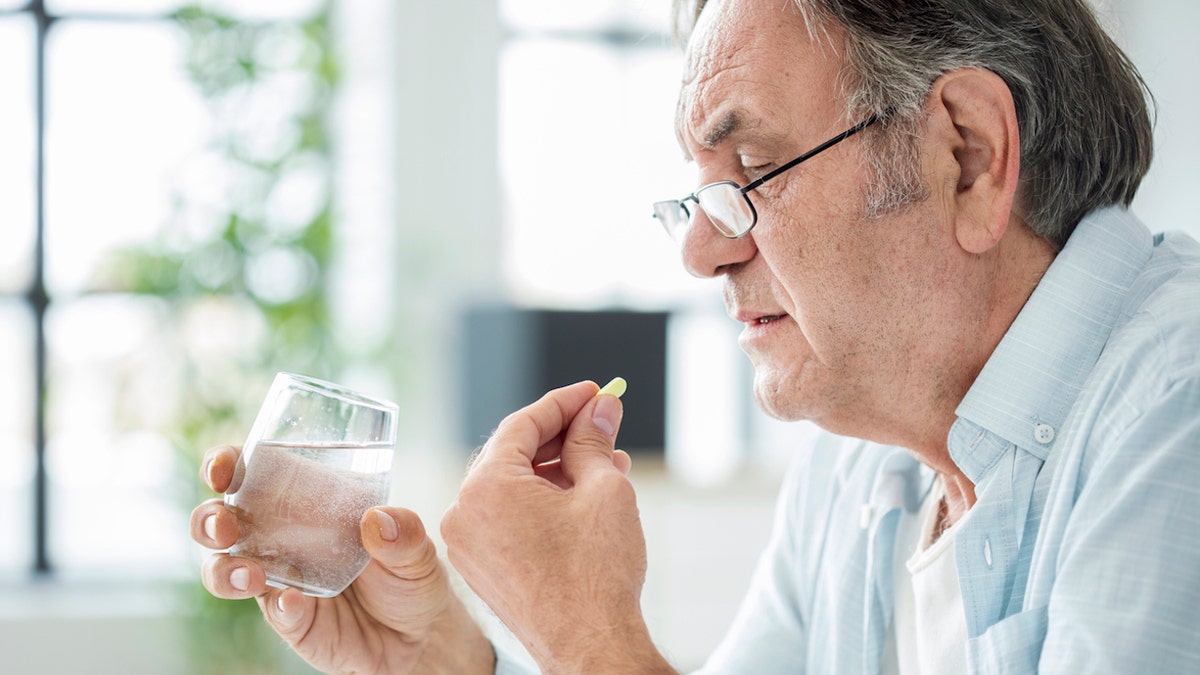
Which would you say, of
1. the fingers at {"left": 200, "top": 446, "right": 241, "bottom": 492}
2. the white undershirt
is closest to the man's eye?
the white undershirt

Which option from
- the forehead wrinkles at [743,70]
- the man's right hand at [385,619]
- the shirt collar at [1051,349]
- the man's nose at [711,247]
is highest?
the forehead wrinkles at [743,70]

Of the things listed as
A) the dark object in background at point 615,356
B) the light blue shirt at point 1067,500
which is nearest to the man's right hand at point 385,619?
the light blue shirt at point 1067,500

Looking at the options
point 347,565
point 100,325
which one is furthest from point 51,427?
point 347,565

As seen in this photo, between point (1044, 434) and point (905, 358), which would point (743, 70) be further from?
point (1044, 434)

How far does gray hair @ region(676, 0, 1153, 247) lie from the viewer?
1.22m

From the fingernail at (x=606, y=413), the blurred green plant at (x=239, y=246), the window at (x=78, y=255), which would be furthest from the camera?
the window at (x=78, y=255)

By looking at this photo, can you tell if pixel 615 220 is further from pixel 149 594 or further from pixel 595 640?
pixel 595 640

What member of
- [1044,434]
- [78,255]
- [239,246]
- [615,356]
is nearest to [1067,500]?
[1044,434]

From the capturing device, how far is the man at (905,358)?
1.06m

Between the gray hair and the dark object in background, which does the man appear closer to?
the gray hair

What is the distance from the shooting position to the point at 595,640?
3.50 ft

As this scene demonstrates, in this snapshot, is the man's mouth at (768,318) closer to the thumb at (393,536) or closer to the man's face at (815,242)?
the man's face at (815,242)

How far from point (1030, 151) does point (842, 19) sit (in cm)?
26

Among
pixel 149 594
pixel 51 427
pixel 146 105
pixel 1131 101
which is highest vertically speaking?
pixel 146 105
